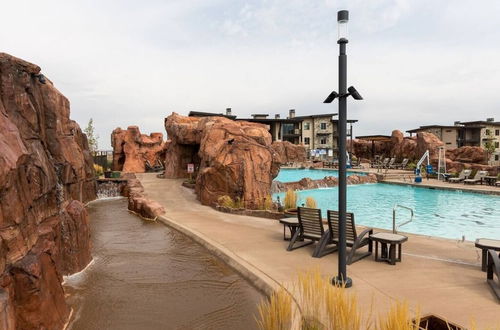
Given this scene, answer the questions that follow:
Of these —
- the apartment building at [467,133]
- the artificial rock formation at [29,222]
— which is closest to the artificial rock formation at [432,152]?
the apartment building at [467,133]

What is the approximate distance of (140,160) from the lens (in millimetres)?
32250

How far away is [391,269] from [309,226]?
6.43 feet

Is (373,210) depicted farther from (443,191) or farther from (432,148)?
(432,148)

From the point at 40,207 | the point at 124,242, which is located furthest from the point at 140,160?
the point at 40,207

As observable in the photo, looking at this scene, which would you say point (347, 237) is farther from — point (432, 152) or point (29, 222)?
point (432, 152)

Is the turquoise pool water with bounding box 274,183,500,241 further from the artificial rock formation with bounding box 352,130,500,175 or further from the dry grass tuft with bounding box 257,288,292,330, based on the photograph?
the dry grass tuft with bounding box 257,288,292,330

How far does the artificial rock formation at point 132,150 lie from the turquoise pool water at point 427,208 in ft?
51.8

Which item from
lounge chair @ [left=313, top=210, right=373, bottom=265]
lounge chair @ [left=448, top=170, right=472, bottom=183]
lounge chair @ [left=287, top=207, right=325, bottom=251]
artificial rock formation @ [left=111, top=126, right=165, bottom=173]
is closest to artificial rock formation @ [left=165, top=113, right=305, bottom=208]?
lounge chair @ [left=287, top=207, right=325, bottom=251]

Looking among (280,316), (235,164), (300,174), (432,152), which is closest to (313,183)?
(300,174)

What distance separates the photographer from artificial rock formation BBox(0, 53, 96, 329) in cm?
393

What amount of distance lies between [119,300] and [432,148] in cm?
3891

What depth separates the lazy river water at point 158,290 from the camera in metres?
4.96

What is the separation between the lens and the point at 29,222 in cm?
456

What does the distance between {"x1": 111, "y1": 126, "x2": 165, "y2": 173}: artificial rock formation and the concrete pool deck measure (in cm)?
2270
